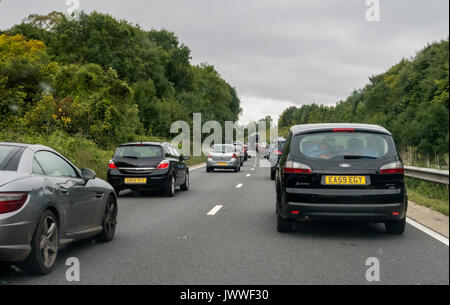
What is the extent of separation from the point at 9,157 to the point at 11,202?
2.54 ft

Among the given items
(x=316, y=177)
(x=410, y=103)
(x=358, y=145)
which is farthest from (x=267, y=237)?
(x=410, y=103)

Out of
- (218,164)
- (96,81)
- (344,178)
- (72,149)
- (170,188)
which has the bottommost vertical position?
(218,164)

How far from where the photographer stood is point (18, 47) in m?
49.1

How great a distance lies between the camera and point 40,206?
5363 mm

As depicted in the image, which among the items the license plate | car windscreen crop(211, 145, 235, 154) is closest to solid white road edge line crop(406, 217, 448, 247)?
the license plate

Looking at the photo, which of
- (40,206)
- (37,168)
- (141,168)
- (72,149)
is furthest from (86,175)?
(72,149)

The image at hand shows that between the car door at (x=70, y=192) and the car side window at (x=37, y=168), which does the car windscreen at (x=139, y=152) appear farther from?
the car side window at (x=37, y=168)

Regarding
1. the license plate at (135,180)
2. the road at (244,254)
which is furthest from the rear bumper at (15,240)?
the license plate at (135,180)

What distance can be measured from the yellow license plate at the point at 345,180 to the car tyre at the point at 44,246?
3.75m

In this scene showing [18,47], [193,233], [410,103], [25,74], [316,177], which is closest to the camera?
[316,177]

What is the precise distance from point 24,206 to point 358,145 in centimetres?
475

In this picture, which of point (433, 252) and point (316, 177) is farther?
point (316, 177)

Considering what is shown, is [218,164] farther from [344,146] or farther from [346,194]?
[346,194]
